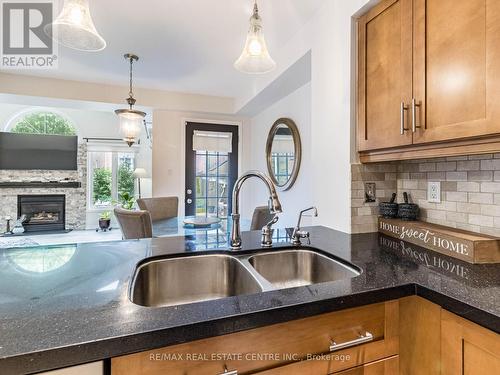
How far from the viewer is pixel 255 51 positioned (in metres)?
1.48

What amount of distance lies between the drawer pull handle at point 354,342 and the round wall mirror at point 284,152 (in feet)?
7.21

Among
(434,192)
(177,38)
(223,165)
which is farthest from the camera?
(223,165)

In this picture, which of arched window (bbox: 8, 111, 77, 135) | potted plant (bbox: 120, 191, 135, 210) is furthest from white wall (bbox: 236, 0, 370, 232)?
arched window (bbox: 8, 111, 77, 135)

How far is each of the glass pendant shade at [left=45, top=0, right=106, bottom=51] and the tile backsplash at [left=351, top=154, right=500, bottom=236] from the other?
1528 millimetres

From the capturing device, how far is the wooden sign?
101cm

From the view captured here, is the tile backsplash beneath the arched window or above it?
beneath

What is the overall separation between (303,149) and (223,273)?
6.45 ft

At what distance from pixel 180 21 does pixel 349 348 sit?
239 cm

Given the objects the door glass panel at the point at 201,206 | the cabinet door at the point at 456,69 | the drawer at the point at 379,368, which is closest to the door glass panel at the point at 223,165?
the door glass panel at the point at 201,206

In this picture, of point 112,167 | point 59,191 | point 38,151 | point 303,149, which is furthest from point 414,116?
point 38,151

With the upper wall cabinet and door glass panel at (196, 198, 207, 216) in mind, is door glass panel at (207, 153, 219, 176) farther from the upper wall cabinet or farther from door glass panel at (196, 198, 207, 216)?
the upper wall cabinet

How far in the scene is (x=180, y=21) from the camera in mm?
2123

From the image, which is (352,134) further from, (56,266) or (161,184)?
(161,184)

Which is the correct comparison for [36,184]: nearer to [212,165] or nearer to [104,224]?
[104,224]
